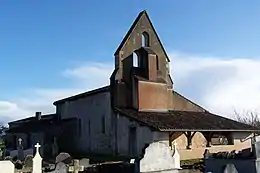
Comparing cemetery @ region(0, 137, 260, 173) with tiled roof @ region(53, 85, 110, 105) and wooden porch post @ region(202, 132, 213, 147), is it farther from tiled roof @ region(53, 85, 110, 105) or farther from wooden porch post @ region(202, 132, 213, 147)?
tiled roof @ region(53, 85, 110, 105)

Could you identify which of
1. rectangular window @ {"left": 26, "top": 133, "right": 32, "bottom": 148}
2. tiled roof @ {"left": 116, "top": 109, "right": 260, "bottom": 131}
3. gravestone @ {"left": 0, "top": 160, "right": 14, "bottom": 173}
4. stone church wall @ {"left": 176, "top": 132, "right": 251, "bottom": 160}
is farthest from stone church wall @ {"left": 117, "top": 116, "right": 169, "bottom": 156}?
gravestone @ {"left": 0, "top": 160, "right": 14, "bottom": 173}

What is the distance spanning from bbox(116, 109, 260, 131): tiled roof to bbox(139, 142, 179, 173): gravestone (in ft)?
37.6

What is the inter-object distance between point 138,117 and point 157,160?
1453 centimetres

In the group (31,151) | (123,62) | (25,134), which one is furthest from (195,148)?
(25,134)

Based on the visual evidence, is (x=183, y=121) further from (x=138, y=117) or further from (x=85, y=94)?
(x=85, y=94)

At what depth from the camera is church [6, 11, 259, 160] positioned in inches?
1178

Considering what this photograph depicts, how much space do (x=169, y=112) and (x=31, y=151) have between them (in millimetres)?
13529

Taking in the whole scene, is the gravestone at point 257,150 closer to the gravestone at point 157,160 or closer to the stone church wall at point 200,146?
the gravestone at point 157,160

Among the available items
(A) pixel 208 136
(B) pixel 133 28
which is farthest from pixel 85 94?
(A) pixel 208 136

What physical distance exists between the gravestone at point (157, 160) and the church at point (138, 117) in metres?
11.7

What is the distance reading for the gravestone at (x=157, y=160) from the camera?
14.6 meters

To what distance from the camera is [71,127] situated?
37750mm

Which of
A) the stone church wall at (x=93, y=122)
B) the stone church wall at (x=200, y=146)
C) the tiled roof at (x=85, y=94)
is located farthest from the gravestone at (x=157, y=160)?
the tiled roof at (x=85, y=94)

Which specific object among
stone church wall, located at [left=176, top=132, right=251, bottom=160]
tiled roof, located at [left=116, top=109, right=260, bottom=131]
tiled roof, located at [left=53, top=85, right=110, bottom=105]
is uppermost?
tiled roof, located at [left=53, top=85, right=110, bottom=105]
